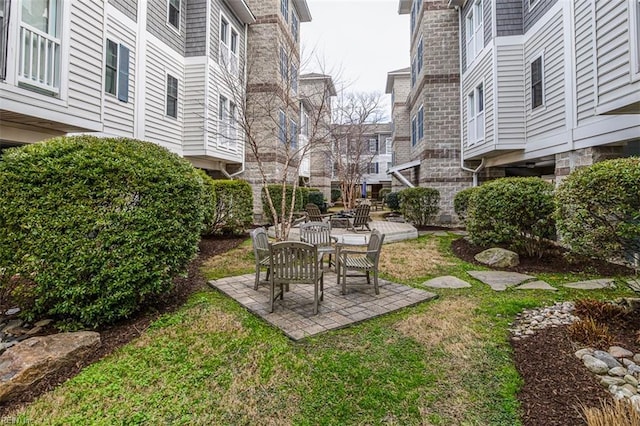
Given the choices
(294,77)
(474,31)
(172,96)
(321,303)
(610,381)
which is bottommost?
(610,381)

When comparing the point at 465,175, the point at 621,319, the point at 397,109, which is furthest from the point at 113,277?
the point at 397,109

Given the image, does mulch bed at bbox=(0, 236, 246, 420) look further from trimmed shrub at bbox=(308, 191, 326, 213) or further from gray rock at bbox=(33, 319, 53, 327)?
trimmed shrub at bbox=(308, 191, 326, 213)

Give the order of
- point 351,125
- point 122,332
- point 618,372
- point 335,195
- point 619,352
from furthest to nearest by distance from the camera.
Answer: point 335,195 < point 351,125 < point 122,332 < point 619,352 < point 618,372

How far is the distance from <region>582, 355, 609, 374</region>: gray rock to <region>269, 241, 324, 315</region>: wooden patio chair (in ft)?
9.06

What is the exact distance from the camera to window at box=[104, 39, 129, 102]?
882 centimetres

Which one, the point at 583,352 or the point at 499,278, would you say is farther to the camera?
the point at 499,278

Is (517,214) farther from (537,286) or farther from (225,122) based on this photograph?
(225,122)

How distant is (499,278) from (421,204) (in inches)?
276

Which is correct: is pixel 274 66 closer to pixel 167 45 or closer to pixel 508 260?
pixel 167 45

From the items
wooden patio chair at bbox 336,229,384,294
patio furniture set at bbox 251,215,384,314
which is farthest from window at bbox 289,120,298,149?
wooden patio chair at bbox 336,229,384,294

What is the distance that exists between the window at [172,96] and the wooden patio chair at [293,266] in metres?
10.0

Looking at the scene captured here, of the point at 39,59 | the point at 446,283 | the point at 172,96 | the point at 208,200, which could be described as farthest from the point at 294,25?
the point at 446,283

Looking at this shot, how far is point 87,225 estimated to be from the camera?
3.57m

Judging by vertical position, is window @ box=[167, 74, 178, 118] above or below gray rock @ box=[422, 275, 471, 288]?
above
